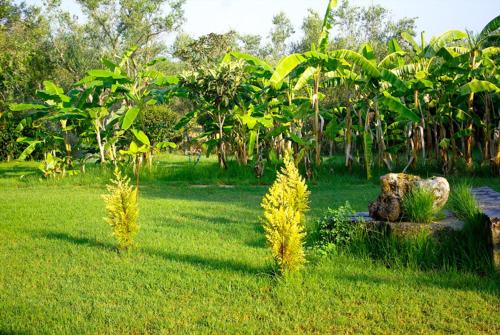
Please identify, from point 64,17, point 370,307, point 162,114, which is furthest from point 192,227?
point 64,17

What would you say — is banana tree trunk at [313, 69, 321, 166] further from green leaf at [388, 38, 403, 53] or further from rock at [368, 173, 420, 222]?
rock at [368, 173, 420, 222]

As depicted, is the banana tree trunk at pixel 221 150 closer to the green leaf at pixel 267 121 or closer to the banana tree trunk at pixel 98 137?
the green leaf at pixel 267 121

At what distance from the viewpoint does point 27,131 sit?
795 inches

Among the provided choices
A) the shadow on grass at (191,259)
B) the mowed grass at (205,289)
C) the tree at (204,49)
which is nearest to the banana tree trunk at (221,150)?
the mowed grass at (205,289)

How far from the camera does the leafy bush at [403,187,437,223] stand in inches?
204

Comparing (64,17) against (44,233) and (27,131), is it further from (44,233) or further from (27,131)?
(44,233)

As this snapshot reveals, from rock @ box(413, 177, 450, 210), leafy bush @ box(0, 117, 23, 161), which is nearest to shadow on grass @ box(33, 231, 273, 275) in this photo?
rock @ box(413, 177, 450, 210)

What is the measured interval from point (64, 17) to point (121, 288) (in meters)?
33.2

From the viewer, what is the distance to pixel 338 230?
5578 millimetres

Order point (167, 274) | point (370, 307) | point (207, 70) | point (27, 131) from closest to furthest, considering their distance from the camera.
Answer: point (370, 307) → point (167, 274) → point (207, 70) → point (27, 131)

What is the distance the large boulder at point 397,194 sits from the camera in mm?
5414

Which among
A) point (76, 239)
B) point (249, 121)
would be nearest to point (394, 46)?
point (249, 121)

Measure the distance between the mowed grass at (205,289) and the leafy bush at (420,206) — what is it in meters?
0.75

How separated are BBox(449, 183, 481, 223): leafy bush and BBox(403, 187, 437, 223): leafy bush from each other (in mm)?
325
